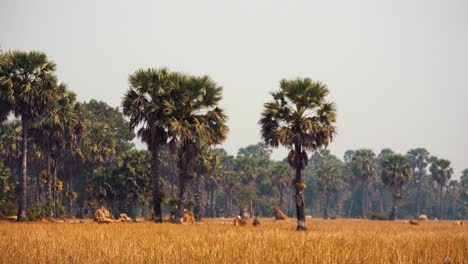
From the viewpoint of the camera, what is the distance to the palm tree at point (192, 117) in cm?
3700

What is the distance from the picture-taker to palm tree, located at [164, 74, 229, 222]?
37000 millimetres

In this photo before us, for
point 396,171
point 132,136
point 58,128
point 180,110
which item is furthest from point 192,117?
point 396,171

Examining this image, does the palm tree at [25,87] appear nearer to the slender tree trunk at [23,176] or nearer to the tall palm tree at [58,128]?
the slender tree trunk at [23,176]

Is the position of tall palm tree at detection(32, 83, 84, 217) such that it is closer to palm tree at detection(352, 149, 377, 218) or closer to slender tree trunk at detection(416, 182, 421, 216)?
palm tree at detection(352, 149, 377, 218)

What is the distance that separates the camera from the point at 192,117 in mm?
37812

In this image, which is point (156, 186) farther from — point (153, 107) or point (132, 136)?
point (132, 136)

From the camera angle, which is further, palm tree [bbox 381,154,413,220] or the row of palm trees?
palm tree [bbox 381,154,413,220]

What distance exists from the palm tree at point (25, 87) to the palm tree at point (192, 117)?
8.69 m

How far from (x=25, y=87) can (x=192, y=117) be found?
1195cm

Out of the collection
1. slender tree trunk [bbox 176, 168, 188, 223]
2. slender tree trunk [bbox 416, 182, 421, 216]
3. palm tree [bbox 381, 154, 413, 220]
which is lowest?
slender tree trunk [bbox 416, 182, 421, 216]

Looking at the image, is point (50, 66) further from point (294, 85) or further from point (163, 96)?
point (294, 85)

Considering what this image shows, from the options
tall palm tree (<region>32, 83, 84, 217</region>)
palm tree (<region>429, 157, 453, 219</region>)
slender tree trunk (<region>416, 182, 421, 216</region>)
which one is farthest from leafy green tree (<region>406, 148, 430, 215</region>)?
tall palm tree (<region>32, 83, 84, 217</region>)

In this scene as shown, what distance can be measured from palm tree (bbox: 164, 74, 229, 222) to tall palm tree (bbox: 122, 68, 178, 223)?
1.85 feet

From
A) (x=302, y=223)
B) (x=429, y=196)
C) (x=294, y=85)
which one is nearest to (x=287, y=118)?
(x=294, y=85)
